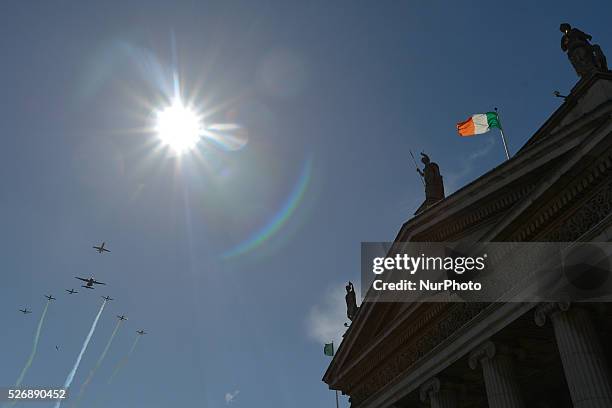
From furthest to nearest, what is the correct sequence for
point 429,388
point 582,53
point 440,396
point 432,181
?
point 432,181 → point 429,388 → point 440,396 → point 582,53

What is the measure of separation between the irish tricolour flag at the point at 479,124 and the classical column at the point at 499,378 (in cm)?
1230

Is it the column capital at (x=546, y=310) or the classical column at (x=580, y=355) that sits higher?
the column capital at (x=546, y=310)

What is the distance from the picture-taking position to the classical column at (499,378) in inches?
612

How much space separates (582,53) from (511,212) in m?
6.48

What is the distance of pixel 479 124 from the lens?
25266 mm

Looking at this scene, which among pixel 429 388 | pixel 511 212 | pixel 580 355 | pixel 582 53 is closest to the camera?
pixel 580 355

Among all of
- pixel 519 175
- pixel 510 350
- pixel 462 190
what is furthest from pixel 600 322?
pixel 462 190

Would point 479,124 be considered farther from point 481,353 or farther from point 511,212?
point 481,353

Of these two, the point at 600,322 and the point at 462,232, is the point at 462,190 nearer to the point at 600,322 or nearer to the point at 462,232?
the point at 462,232

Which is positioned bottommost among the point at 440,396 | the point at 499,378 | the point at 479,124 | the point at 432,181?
the point at 499,378

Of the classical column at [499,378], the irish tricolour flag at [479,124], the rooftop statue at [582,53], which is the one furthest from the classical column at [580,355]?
the irish tricolour flag at [479,124]

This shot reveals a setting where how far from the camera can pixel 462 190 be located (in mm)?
18922

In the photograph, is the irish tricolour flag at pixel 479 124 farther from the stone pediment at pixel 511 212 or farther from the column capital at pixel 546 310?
the column capital at pixel 546 310

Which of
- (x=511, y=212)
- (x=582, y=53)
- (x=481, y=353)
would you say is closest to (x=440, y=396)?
(x=481, y=353)
